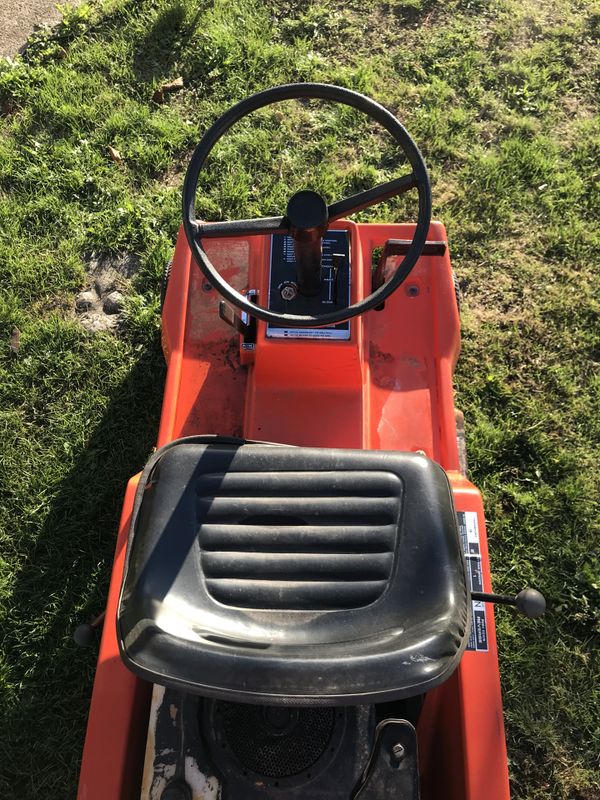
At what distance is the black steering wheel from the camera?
1730mm

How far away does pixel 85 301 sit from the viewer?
314 cm

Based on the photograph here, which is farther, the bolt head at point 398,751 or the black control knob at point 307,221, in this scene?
the black control knob at point 307,221

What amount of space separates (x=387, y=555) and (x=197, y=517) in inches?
18.9

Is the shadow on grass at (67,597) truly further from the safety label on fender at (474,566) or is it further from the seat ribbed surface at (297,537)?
the safety label on fender at (474,566)

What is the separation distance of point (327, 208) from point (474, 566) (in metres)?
1.13

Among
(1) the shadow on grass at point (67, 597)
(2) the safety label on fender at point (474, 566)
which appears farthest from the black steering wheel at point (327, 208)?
(1) the shadow on grass at point (67, 597)

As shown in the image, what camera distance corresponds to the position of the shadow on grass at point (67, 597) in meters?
2.32

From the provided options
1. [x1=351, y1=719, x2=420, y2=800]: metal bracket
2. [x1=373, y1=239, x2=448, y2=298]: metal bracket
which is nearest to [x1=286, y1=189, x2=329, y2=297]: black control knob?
[x1=373, y1=239, x2=448, y2=298]: metal bracket

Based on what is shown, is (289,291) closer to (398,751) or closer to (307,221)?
(307,221)

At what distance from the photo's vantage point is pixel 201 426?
2219mm

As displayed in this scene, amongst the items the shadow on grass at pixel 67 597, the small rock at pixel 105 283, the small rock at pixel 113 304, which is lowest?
the shadow on grass at pixel 67 597

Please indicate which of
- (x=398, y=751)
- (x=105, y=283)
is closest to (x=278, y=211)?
(x=105, y=283)

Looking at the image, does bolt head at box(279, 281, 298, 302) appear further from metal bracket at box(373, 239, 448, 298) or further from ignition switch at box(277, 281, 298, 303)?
metal bracket at box(373, 239, 448, 298)

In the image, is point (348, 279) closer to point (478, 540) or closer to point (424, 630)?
point (478, 540)
